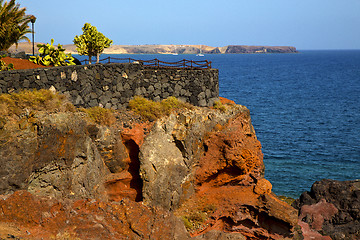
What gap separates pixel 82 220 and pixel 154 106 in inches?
551

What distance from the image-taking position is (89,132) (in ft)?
82.4

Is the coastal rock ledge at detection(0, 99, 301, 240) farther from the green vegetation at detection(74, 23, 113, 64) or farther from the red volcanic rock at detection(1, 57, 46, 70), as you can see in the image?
the green vegetation at detection(74, 23, 113, 64)

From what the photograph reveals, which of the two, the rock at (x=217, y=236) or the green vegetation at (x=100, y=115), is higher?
the green vegetation at (x=100, y=115)

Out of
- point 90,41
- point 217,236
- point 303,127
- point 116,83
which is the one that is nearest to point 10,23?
point 90,41

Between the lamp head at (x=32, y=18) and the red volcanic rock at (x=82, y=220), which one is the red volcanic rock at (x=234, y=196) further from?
the lamp head at (x=32, y=18)

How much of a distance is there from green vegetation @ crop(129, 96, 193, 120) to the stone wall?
85 centimetres

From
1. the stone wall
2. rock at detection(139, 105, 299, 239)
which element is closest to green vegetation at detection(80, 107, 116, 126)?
the stone wall

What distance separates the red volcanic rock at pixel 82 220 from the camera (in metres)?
15.4

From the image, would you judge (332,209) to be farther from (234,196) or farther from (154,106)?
(154,106)

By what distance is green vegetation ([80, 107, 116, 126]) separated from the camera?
26455 mm

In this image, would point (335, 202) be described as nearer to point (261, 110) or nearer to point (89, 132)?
point (89, 132)

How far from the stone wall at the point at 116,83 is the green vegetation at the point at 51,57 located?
2826mm

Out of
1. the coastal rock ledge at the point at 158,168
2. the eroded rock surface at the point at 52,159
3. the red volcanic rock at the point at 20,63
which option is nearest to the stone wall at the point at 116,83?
the coastal rock ledge at the point at 158,168

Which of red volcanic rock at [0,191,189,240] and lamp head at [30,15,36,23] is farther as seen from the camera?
lamp head at [30,15,36,23]
